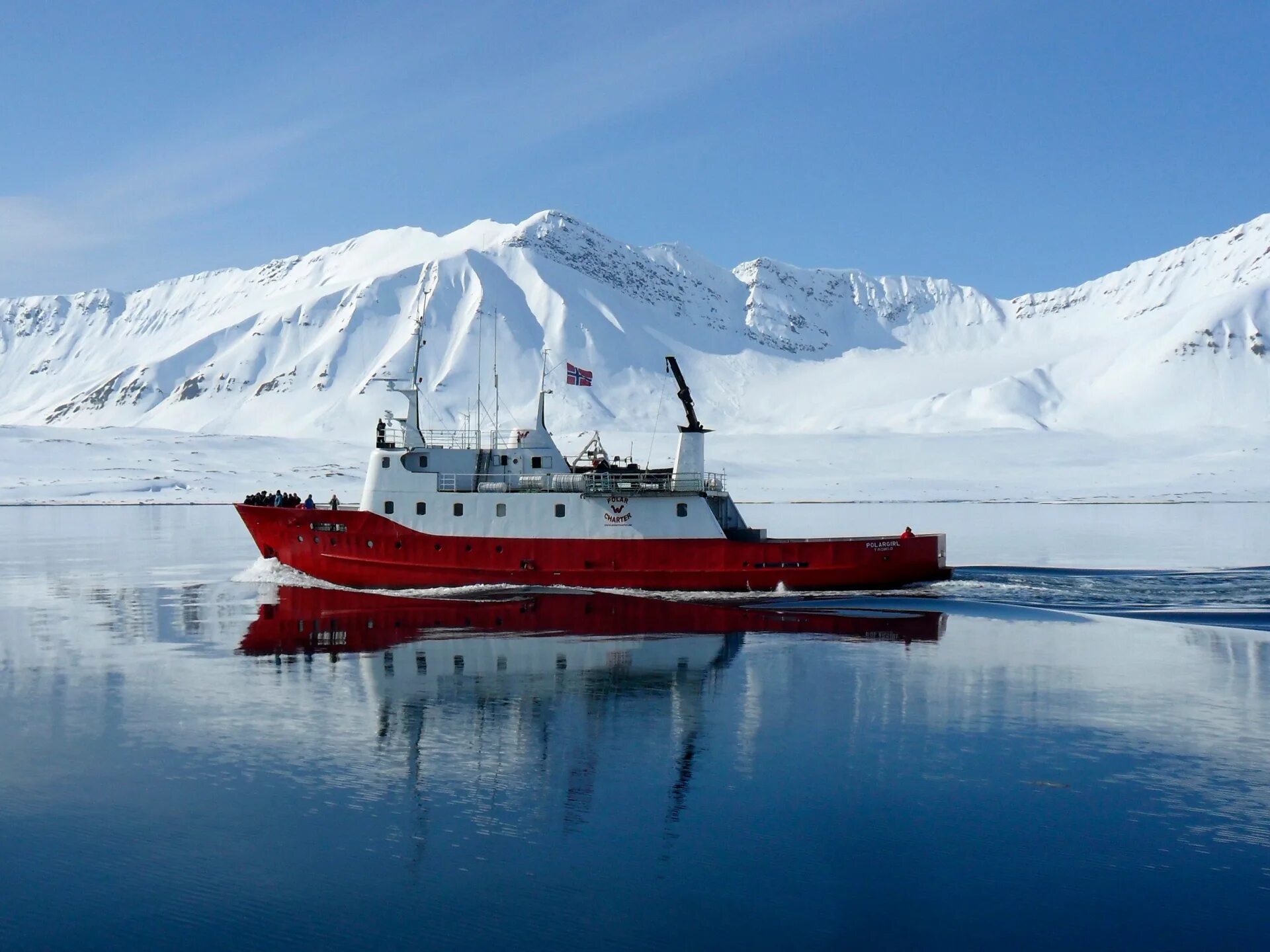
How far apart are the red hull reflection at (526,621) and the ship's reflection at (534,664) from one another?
0.09 m

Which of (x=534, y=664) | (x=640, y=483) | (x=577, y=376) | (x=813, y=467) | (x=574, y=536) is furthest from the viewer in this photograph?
(x=813, y=467)

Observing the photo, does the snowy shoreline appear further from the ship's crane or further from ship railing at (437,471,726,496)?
ship railing at (437,471,726,496)

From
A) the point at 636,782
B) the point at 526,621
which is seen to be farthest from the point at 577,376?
the point at 636,782

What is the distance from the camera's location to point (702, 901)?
12.3m

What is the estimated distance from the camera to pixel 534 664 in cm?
2464

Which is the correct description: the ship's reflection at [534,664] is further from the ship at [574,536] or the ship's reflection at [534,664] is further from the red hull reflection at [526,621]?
the ship at [574,536]

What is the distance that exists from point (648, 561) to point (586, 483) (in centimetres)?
317

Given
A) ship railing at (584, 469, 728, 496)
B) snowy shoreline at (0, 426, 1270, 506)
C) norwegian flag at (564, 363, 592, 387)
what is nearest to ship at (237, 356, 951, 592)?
ship railing at (584, 469, 728, 496)

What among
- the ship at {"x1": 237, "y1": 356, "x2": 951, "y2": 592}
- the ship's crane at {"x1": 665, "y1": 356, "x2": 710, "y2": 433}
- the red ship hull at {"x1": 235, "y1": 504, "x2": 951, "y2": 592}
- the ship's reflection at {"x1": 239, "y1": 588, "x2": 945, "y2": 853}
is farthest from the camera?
the ship's crane at {"x1": 665, "y1": 356, "x2": 710, "y2": 433}

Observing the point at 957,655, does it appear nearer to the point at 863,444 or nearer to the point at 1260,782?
the point at 1260,782

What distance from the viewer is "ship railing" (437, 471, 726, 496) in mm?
35625

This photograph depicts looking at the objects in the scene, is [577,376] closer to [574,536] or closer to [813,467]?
[574,536]

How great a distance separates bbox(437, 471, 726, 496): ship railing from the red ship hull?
1.59 meters

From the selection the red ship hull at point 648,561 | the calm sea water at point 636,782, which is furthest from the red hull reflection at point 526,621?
the red ship hull at point 648,561
